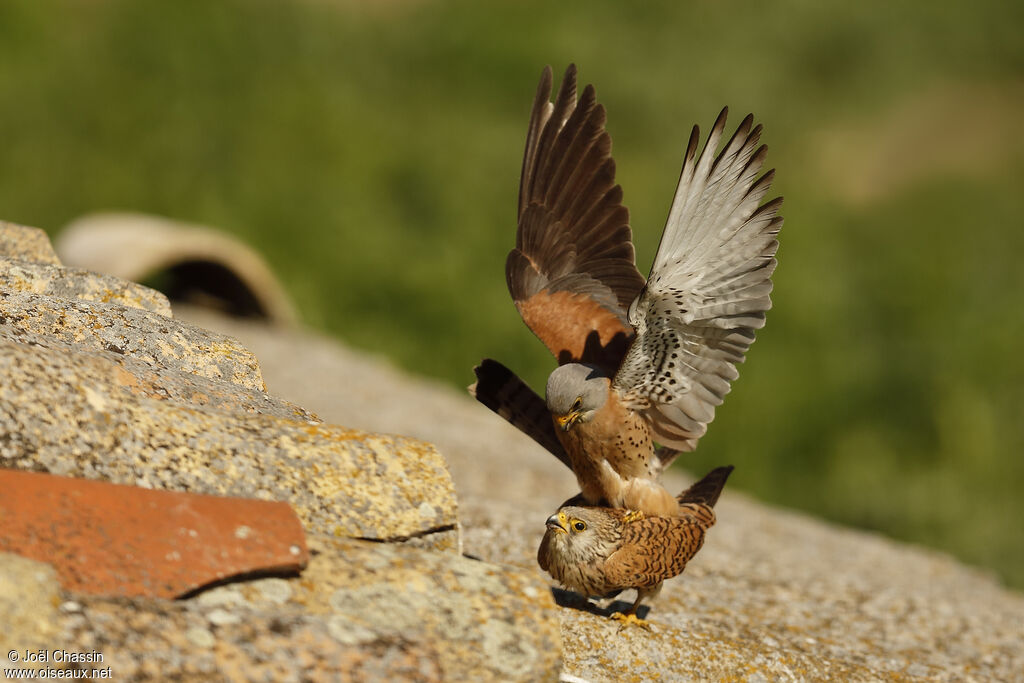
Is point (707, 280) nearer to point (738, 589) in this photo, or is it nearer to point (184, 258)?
point (738, 589)

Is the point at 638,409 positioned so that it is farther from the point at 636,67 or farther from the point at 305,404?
the point at 636,67

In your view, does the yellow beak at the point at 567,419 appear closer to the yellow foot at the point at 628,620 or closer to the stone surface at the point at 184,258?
the yellow foot at the point at 628,620

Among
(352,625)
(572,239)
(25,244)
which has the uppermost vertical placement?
(25,244)

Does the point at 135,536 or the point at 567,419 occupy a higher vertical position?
the point at 567,419

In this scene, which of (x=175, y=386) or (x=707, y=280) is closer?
(x=175, y=386)

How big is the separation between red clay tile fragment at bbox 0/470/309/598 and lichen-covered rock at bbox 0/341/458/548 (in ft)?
0.51

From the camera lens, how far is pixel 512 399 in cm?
364

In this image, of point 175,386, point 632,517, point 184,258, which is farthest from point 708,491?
point 184,258

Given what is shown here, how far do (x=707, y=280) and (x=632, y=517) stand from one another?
0.74 metres

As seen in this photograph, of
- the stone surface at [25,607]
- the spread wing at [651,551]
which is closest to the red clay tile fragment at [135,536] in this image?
the stone surface at [25,607]

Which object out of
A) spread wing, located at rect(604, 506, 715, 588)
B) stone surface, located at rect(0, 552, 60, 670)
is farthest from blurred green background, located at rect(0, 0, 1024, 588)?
stone surface, located at rect(0, 552, 60, 670)

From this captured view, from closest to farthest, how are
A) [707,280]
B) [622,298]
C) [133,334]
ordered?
[133,334] → [707,280] → [622,298]

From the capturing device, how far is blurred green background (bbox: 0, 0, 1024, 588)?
904 cm

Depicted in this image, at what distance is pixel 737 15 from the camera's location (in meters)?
15.0
